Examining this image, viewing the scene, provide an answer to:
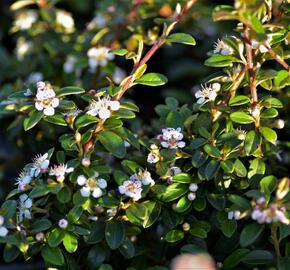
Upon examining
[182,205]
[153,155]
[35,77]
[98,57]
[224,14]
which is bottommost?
[35,77]

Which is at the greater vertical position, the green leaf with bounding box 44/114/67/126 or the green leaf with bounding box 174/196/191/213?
the green leaf with bounding box 44/114/67/126

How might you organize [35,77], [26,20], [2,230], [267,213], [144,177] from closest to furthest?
[267,213], [2,230], [144,177], [35,77], [26,20]

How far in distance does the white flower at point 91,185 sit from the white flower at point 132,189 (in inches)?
2.1

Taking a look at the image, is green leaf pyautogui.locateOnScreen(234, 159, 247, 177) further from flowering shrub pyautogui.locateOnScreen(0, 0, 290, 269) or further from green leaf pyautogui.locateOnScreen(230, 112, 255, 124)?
green leaf pyautogui.locateOnScreen(230, 112, 255, 124)

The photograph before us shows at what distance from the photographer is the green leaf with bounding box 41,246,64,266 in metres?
1.51

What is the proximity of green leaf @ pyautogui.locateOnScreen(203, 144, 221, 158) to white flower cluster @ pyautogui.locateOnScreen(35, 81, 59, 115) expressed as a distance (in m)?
0.43

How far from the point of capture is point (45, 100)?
5.46ft

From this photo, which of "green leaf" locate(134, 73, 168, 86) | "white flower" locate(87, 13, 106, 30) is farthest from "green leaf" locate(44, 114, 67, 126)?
"white flower" locate(87, 13, 106, 30)

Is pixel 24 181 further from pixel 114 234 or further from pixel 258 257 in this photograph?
pixel 258 257

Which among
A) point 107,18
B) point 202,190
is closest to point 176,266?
point 202,190

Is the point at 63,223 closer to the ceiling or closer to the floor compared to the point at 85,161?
closer to the floor

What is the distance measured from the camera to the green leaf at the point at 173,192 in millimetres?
1594

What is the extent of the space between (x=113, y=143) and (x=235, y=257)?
17.3 inches

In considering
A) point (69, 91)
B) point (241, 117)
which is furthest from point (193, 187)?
point (69, 91)
